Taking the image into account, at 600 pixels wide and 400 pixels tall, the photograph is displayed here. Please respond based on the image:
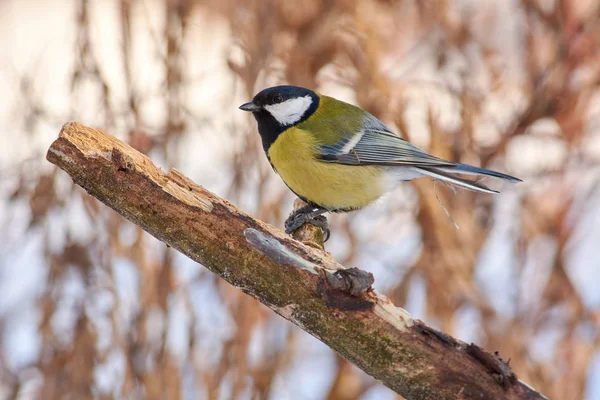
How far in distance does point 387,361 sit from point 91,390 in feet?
5.10

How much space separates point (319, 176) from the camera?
8.53 feet

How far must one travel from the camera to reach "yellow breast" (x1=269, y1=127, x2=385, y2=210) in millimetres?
2605

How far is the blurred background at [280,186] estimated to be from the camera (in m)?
2.89

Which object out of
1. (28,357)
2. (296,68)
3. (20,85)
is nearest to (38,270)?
(28,357)

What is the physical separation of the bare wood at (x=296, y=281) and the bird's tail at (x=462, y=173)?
65 cm

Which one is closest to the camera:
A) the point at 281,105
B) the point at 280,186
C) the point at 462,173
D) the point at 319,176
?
the point at 462,173

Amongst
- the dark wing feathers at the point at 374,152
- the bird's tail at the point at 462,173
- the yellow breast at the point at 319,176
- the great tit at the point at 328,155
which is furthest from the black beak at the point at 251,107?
the bird's tail at the point at 462,173

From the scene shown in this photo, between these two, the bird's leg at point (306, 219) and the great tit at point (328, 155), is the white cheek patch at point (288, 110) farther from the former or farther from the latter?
the bird's leg at point (306, 219)

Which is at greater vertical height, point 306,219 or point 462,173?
point 462,173

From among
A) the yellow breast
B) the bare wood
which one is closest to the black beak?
the yellow breast

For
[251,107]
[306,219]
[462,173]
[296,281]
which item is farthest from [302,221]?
[296,281]

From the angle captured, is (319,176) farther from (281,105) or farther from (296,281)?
(296,281)

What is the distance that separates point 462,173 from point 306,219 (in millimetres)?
592

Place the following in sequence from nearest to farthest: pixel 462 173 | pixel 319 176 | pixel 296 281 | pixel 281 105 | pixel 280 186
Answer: pixel 296 281 → pixel 462 173 → pixel 319 176 → pixel 281 105 → pixel 280 186
